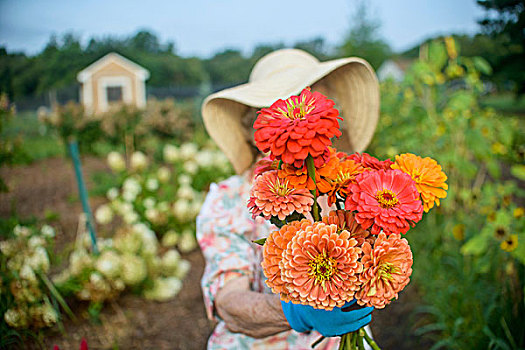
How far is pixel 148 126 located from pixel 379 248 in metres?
6.89

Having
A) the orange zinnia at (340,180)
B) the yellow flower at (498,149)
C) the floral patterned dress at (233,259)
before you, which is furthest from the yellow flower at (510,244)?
the yellow flower at (498,149)

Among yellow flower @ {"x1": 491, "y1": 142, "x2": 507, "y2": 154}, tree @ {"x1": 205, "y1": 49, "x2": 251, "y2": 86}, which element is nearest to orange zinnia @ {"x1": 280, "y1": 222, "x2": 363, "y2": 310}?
yellow flower @ {"x1": 491, "y1": 142, "x2": 507, "y2": 154}

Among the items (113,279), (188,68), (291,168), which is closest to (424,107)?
(113,279)

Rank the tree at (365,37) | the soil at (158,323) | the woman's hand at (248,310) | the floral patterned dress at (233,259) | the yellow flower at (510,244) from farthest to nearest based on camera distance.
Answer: the tree at (365,37), the soil at (158,323), the yellow flower at (510,244), the floral patterned dress at (233,259), the woman's hand at (248,310)

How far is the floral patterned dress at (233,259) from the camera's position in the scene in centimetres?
128

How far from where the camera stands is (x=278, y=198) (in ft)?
2.17

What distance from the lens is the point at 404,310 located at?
291cm

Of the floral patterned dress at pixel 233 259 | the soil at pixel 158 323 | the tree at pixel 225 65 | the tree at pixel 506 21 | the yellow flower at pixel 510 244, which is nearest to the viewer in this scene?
the floral patterned dress at pixel 233 259

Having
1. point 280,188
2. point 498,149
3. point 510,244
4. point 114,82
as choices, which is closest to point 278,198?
point 280,188

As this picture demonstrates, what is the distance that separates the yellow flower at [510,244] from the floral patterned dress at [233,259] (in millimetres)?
1120

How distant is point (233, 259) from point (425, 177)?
738 millimetres

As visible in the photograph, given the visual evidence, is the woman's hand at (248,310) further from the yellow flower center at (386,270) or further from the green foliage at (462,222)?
the green foliage at (462,222)

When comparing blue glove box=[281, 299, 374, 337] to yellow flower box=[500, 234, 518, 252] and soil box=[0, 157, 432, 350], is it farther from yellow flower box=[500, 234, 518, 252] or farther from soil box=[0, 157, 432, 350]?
soil box=[0, 157, 432, 350]

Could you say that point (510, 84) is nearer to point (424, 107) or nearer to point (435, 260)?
point (424, 107)
